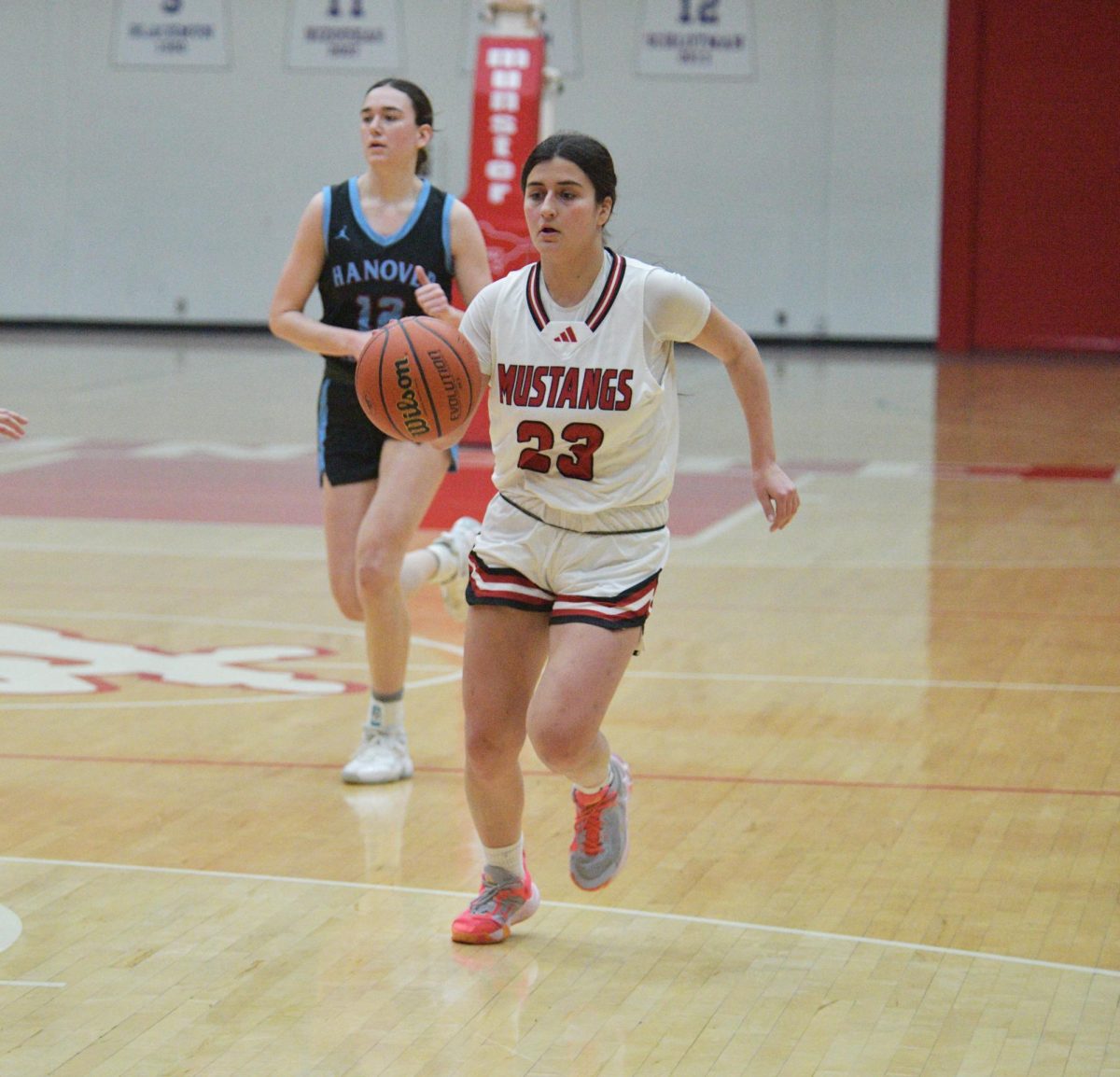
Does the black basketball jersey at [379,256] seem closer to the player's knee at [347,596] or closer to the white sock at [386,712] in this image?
the player's knee at [347,596]

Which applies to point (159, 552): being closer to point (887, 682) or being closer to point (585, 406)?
point (887, 682)

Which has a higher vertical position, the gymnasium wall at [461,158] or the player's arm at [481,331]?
the gymnasium wall at [461,158]

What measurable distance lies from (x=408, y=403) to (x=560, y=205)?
0.49m

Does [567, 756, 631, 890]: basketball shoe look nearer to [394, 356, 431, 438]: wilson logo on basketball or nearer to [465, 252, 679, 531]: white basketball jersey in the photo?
[465, 252, 679, 531]: white basketball jersey

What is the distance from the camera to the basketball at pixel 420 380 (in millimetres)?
3678

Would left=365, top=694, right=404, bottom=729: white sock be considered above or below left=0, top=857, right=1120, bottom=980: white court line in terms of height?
above

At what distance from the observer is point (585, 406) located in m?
3.63

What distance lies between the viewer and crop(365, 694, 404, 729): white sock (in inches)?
203

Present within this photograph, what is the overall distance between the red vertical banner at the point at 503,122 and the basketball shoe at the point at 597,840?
1001 cm

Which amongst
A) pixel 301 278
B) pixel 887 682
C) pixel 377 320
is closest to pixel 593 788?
pixel 377 320

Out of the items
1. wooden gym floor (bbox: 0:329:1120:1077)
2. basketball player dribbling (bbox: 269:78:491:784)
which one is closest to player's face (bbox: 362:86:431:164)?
basketball player dribbling (bbox: 269:78:491:784)

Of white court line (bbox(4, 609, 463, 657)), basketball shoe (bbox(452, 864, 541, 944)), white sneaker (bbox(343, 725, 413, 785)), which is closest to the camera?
basketball shoe (bbox(452, 864, 541, 944))

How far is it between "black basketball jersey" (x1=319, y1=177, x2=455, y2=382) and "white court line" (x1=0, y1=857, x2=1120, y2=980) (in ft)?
5.12

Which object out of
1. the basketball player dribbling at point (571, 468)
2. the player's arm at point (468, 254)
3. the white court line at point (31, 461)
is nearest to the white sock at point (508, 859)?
the basketball player dribbling at point (571, 468)
